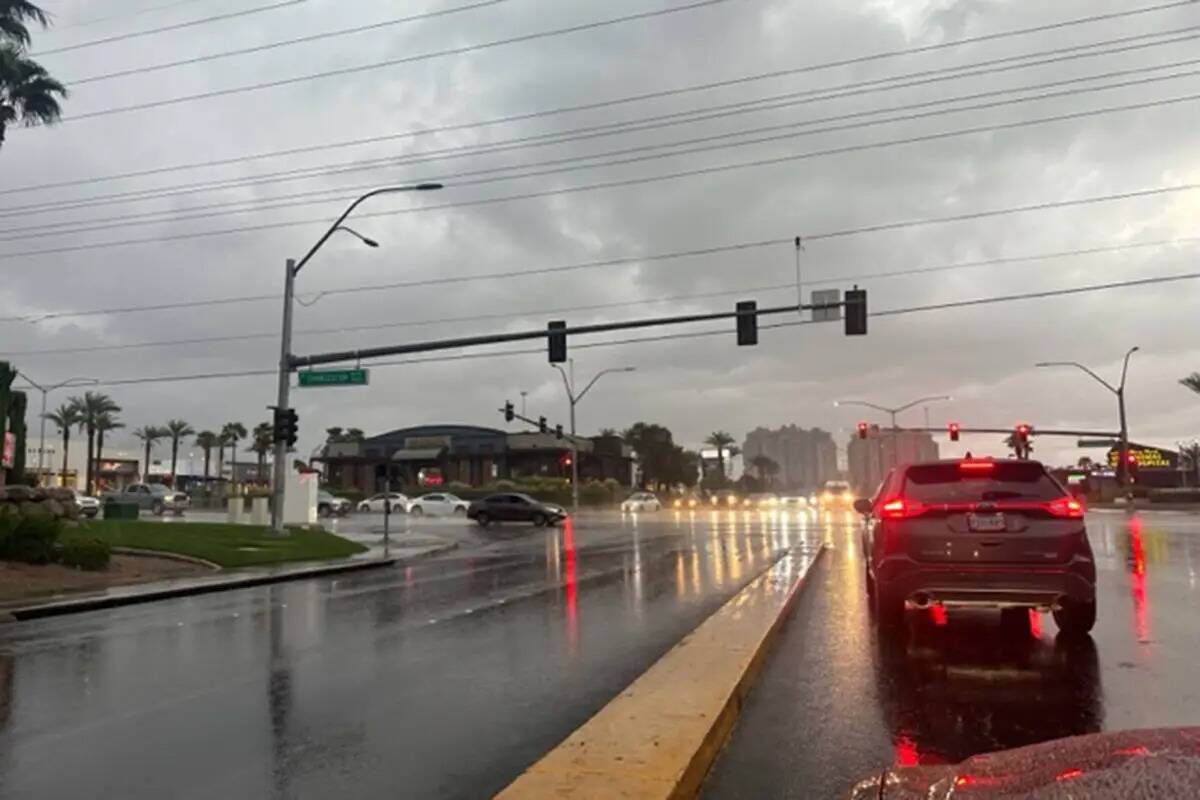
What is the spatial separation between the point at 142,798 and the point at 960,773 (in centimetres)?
450

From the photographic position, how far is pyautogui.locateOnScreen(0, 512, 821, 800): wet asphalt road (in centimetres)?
573

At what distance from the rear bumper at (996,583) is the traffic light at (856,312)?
1559 cm

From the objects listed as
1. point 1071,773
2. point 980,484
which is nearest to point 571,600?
point 980,484

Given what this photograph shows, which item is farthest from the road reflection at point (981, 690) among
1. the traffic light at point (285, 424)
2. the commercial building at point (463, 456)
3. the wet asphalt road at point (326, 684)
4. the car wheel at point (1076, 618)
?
the commercial building at point (463, 456)

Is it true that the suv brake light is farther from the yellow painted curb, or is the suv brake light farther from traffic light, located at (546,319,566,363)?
traffic light, located at (546,319,566,363)

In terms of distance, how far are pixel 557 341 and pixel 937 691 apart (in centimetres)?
2098

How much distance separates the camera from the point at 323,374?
30859mm

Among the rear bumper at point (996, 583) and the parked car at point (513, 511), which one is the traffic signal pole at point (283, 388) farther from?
the rear bumper at point (996, 583)

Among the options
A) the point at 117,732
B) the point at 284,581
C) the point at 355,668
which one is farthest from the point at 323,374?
the point at 117,732

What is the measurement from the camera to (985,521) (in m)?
9.40

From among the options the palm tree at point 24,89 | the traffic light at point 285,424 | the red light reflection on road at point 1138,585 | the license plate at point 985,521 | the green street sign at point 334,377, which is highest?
the palm tree at point 24,89

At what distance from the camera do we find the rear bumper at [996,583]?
923cm

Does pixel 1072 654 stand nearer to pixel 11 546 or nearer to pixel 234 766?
pixel 234 766

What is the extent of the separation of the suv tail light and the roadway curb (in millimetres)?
11700
